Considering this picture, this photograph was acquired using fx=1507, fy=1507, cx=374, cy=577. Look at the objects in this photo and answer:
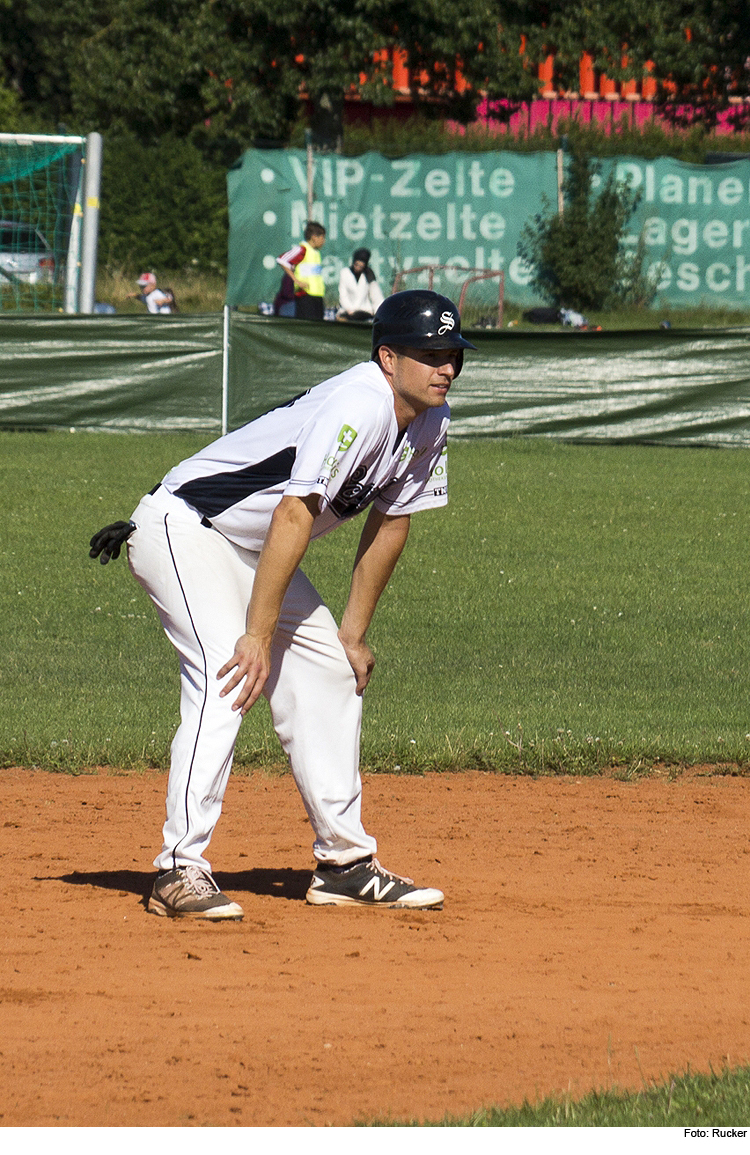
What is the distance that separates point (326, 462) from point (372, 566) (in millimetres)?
692

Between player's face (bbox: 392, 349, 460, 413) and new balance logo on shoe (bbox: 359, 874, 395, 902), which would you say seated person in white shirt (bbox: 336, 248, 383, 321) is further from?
player's face (bbox: 392, 349, 460, 413)

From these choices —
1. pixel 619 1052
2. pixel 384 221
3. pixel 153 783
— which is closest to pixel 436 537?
pixel 153 783

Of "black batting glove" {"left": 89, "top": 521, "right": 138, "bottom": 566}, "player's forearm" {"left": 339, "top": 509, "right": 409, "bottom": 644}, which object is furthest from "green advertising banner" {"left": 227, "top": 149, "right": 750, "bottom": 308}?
"black batting glove" {"left": 89, "top": 521, "right": 138, "bottom": 566}

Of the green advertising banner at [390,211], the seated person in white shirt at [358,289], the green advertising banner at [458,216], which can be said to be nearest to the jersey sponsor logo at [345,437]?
the seated person in white shirt at [358,289]

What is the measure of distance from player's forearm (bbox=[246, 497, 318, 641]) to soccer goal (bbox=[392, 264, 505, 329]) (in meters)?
25.8

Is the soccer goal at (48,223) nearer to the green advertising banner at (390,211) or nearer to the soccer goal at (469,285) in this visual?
the green advertising banner at (390,211)

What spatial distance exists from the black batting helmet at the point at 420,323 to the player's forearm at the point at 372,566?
60 cm

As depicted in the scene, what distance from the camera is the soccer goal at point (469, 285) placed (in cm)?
2981

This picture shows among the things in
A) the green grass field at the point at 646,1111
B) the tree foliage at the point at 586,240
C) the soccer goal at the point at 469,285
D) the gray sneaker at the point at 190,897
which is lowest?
the gray sneaker at the point at 190,897

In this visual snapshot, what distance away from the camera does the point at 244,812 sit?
616 centimetres

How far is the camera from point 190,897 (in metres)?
4.65

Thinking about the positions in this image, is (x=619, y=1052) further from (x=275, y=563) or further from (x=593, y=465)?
(x=593, y=465)

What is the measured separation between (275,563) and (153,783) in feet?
8.39

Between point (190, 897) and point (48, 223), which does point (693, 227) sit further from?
point (190, 897)
